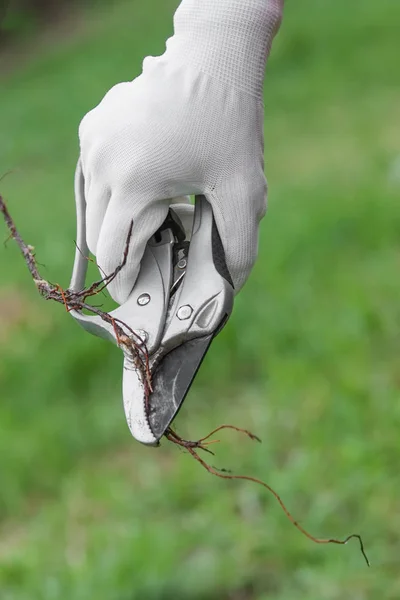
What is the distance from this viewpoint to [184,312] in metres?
1.63

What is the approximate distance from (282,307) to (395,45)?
251 inches

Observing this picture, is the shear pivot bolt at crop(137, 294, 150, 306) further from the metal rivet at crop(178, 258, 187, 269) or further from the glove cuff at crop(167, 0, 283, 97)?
the glove cuff at crop(167, 0, 283, 97)

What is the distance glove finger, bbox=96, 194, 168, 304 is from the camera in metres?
1.68

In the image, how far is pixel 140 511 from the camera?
313 cm

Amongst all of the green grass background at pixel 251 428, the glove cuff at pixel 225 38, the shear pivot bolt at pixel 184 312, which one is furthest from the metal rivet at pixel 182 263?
the green grass background at pixel 251 428

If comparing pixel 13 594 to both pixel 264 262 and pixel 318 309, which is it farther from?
pixel 264 262

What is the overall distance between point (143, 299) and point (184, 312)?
95mm

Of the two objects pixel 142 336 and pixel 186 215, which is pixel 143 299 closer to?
pixel 142 336

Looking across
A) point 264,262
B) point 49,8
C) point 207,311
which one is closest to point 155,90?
point 207,311

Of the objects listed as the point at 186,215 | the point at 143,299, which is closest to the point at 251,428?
the point at 186,215

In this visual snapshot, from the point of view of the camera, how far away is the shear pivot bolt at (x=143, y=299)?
1673 mm

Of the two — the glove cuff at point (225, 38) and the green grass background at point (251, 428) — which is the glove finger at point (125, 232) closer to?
the glove cuff at point (225, 38)

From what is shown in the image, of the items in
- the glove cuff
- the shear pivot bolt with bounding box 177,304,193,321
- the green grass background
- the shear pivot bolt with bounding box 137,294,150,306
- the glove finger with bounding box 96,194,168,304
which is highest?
the glove cuff

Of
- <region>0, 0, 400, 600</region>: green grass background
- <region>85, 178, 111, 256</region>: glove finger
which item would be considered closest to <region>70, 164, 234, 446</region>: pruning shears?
<region>85, 178, 111, 256</region>: glove finger
